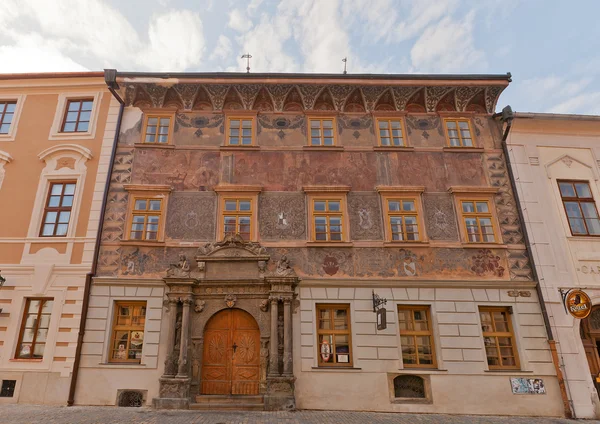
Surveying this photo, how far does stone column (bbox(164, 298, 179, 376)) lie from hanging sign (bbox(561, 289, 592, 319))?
11.7 metres

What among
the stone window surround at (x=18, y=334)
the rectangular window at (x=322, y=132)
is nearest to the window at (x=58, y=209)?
the stone window surround at (x=18, y=334)

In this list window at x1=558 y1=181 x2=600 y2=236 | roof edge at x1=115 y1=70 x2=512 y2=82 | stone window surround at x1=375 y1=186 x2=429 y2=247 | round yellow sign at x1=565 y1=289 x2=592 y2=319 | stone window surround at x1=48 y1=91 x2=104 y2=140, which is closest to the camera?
round yellow sign at x1=565 y1=289 x2=592 y2=319

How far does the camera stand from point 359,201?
13.0 m

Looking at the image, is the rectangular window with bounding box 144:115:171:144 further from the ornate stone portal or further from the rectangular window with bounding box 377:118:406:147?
the rectangular window with bounding box 377:118:406:147

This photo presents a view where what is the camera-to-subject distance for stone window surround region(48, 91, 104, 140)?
1372cm

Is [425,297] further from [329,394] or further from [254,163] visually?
[254,163]

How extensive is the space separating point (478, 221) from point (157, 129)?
1149cm

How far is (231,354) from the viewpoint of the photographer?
11492 mm

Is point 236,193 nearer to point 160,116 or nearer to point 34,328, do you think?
point 160,116

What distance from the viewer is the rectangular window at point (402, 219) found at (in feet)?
41.4

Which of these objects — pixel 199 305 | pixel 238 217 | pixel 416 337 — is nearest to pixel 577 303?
pixel 416 337

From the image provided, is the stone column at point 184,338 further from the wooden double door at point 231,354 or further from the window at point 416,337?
the window at point 416,337

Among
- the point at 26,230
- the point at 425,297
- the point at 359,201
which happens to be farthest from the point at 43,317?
the point at 425,297

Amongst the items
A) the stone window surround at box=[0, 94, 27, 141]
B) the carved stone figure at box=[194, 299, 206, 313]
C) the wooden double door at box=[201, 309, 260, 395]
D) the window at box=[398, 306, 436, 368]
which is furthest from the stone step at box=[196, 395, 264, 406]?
the stone window surround at box=[0, 94, 27, 141]
